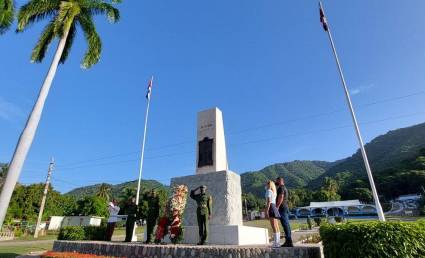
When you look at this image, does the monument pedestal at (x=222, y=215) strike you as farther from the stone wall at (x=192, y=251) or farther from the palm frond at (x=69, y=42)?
the palm frond at (x=69, y=42)

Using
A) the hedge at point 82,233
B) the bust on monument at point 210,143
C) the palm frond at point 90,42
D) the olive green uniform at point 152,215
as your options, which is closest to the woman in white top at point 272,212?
the olive green uniform at point 152,215

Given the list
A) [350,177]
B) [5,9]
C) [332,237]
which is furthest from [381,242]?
[350,177]

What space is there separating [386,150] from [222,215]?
14562 cm

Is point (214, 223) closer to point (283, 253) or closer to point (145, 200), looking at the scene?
point (145, 200)

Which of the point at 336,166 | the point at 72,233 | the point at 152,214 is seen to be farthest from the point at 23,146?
the point at 336,166

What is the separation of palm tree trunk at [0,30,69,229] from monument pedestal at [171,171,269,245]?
5746 mm

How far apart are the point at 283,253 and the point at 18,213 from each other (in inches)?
2022

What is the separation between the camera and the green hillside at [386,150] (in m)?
111

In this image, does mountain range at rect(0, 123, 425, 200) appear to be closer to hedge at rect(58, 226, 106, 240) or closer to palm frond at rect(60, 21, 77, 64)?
palm frond at rect(60, 21, 77, 64)

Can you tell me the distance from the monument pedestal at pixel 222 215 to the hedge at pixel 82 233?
382 cm

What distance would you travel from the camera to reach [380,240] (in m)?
5.19

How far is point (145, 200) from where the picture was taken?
10320mm

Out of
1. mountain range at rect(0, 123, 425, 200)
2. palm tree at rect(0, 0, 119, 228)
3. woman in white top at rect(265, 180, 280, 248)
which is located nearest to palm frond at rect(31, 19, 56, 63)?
palm tree at rect(0, 0, 119, 228)

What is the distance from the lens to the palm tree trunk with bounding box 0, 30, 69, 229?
33.0 feet
